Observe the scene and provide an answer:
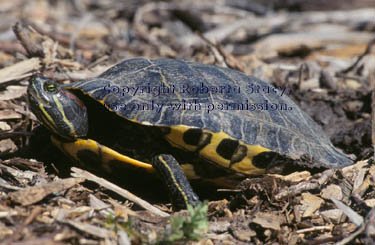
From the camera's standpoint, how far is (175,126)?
3209mm

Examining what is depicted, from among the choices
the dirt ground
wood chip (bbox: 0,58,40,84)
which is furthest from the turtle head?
wood chip (bbox: 0,58,40,84)

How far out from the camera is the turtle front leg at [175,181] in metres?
3.14

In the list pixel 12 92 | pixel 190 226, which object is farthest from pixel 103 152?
pixel 12 92

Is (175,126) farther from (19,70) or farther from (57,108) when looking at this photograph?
(19,70)

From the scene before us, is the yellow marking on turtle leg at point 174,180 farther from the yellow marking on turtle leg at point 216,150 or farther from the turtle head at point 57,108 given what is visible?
the turtle head at point 57,108

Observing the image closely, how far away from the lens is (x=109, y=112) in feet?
11.9

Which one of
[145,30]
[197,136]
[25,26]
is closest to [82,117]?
[197,136]

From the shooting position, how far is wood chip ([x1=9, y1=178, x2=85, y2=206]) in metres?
2.64

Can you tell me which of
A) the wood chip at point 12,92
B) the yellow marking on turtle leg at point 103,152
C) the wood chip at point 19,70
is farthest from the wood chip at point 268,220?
the wood chip at point 19,70

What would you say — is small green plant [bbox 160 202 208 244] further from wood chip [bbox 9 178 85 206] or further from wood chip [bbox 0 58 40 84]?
wood chip [bbox 0 58 40 84]

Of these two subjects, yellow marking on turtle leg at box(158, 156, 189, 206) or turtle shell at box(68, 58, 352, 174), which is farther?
turtle shell at box(68, 58, 352, 174)

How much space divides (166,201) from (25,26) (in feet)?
12.4

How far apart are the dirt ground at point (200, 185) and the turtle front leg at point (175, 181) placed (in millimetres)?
167

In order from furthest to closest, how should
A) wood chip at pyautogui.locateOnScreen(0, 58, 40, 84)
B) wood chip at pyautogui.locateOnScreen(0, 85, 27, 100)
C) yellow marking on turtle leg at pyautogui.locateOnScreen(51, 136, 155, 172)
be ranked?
wood chip at pyautogui.locateOnScreen(0, 58, 40, 84) < wood chip at pyautogui.locateOnScreen(0, 85, 27, 100) < yellow marking on turtle leg at pyautogui.locateOnScreen(51, 136, 155, 172)
